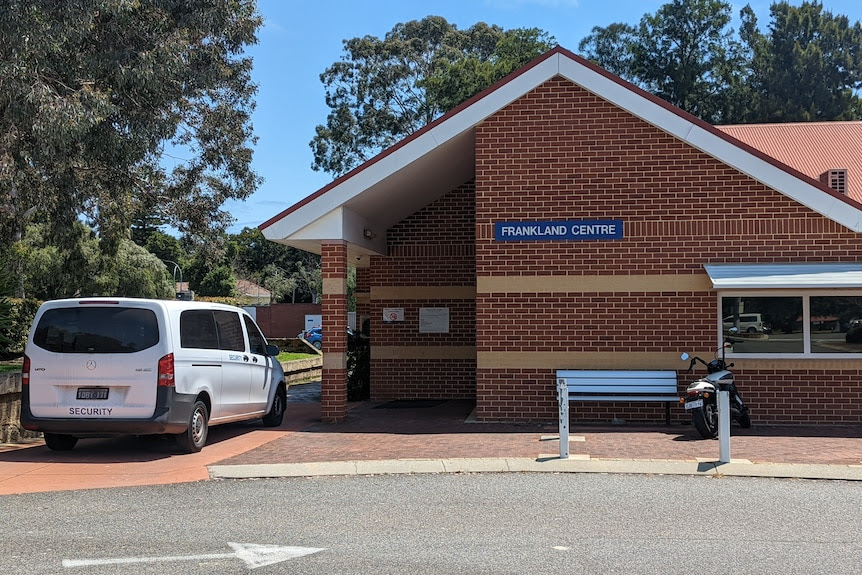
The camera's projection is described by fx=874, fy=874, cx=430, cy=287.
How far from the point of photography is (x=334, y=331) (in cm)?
1317

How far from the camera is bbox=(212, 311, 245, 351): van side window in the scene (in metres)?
11.6

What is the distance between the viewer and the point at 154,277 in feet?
124

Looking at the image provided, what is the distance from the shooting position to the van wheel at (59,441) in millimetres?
10713

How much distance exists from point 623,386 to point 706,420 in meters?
1.52

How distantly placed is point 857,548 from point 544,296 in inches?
281

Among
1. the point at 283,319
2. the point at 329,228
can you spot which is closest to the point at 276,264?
the point at 283,319

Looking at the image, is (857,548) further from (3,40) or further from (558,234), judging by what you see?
(3,40)

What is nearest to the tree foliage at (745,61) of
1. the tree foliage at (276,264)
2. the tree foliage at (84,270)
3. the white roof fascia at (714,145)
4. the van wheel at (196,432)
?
the tree foliage at (84,270)

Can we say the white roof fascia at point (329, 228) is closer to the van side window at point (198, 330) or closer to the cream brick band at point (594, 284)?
the cream brick band at point (594, 284)

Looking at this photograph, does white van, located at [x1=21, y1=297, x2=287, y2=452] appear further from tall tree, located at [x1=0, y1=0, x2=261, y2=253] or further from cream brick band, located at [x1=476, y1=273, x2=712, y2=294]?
cream brick band, located at [x1=476, y1=273, x2=712, y2=294]

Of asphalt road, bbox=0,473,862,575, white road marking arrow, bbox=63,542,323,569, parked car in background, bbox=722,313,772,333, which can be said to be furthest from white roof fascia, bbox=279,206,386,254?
white road marking arrow, bbox=63,542,323,569

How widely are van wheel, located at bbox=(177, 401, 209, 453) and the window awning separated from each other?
279 inches

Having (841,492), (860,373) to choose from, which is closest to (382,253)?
(860,373)

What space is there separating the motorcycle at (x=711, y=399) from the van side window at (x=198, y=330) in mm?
6180
